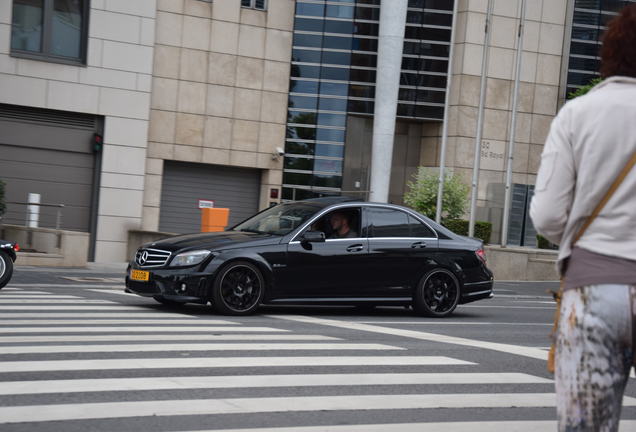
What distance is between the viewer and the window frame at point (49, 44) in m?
29.6

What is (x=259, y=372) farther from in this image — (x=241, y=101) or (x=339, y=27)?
(x=339, y=27)

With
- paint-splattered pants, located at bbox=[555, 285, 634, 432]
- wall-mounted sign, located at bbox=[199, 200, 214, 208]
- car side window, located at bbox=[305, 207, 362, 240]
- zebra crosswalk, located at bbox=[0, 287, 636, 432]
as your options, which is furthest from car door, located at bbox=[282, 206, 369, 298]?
wall-mounted sign, located at bbox=[199, 200, 214, 208]

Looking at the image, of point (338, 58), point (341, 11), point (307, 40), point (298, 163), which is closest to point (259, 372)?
point (298, 163)

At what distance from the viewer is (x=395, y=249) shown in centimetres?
1423

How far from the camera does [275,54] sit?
34.8m

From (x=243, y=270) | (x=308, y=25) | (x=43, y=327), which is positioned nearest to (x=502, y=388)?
(x=43, y=327)

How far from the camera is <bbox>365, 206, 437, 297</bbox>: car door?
14.1m

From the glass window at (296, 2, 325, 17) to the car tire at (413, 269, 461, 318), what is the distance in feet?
75.1

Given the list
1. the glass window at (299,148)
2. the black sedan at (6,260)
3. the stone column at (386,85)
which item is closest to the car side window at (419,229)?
the black sedan at (6,260)

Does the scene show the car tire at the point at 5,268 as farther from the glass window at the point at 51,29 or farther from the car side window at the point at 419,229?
the glass window at the point at 51,29

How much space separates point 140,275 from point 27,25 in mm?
18764

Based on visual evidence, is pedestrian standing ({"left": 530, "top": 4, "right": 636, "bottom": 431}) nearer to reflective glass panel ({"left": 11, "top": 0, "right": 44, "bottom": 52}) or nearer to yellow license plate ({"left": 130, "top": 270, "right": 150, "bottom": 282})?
yellow license plate ({"left": 130, "top": 270, "right": 150, "bottom": 282})

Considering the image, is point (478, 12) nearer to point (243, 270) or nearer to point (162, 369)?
point (243, 270)

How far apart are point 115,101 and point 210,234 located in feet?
59.6
